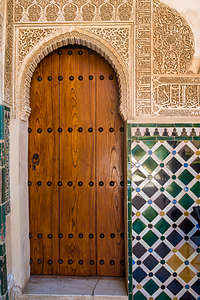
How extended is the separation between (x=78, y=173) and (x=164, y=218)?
0.81m

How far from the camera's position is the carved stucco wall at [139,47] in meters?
2.28

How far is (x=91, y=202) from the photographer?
8.36 feet

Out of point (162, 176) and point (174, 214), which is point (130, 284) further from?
point (162, 176)

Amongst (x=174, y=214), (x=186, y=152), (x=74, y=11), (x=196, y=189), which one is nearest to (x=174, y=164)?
(x=186, y=152)

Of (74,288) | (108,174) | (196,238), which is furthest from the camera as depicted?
(108,174)

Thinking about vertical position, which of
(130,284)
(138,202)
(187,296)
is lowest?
(187,296)

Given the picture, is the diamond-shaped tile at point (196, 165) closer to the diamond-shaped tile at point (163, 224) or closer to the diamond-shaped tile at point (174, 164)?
the diamond-shaped tile at point (174, 164)

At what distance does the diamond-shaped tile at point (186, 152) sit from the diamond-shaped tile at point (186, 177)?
11 centimetres

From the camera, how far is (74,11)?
2.32 meters

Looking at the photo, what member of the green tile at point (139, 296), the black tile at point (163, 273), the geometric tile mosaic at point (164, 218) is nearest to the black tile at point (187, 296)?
the geometric tile mosaic at point (164, 218)

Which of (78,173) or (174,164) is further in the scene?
(78,173)

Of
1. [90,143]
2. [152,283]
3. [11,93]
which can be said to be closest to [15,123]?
[11,93]

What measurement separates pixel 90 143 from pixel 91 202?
511mm

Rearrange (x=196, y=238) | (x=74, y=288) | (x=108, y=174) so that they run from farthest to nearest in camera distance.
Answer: (x=108, y=174)
(x=74, y=288)
(x=196, y=238)
